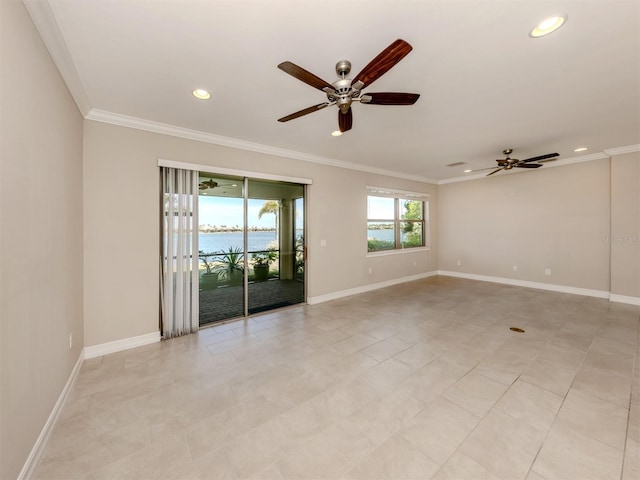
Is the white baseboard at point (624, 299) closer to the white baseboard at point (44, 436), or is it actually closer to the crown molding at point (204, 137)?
the crown molding at point (204, 137)

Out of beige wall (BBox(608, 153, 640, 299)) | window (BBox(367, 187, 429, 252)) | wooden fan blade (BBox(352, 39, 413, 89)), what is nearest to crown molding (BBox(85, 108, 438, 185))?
window (BBox(367, 187, 429, 252))

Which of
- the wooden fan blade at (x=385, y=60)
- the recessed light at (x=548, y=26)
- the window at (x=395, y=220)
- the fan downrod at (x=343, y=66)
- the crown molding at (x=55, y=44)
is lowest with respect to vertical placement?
the window at (x=395, y=220)

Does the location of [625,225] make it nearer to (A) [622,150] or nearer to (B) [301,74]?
(A) [622,150]

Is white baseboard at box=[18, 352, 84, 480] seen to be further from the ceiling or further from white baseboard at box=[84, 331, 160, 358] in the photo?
the ceiling

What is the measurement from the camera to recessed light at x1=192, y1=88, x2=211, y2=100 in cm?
253

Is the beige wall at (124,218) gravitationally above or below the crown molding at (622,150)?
below

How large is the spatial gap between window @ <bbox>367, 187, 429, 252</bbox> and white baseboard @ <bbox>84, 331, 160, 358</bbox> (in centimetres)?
450

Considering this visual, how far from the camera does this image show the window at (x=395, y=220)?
6.17m

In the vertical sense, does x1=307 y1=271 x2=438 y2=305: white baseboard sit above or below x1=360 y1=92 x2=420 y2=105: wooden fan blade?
below

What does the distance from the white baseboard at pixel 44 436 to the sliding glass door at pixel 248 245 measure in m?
1.66

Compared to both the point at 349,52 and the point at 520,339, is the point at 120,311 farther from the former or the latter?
the point at 520,339

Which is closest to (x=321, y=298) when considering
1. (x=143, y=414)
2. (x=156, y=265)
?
(x=156, y=265)

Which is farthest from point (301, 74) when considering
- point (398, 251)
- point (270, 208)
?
point (398, 251)

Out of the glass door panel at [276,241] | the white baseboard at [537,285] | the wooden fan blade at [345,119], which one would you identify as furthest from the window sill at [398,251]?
the wooden fan blade at [345,119]
